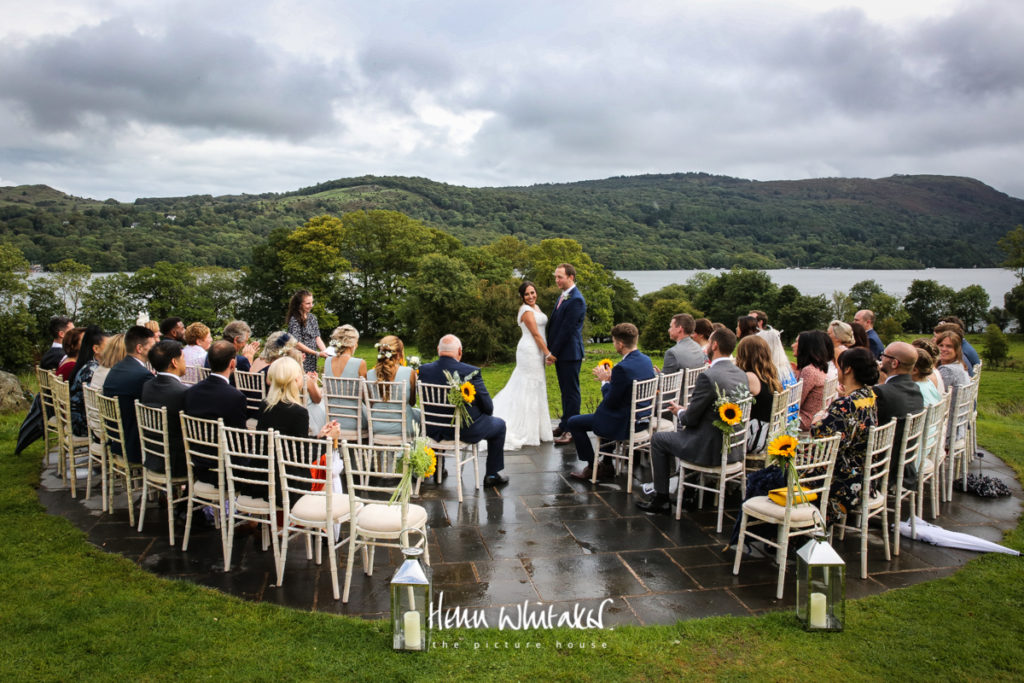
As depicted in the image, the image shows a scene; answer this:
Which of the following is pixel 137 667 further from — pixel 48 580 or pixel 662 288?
pixel 662 288

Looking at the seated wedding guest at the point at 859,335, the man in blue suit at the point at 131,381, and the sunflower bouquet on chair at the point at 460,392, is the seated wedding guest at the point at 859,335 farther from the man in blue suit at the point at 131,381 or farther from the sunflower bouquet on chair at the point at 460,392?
the man in blue suit at the point at 131,381

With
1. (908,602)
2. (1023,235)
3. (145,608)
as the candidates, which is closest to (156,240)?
(145,608)

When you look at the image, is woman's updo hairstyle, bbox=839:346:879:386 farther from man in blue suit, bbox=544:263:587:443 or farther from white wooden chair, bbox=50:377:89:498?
white wooden chair, bbox=50:377:89:498

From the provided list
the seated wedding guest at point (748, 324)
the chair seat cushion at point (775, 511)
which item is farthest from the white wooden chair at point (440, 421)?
the seated wedding guest at point (748, 324)

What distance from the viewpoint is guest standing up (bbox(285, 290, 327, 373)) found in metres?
7.66

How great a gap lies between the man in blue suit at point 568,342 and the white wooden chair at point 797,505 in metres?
3.41

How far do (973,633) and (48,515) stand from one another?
685 cm

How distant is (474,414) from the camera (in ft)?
19.1

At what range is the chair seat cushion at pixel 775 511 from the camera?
3.92m

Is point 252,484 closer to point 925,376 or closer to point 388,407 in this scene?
point 388,407

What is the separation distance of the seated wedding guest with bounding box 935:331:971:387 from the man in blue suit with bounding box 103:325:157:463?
7.52m

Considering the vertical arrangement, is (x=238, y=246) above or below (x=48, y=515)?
above

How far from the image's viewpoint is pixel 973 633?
10.9 ft

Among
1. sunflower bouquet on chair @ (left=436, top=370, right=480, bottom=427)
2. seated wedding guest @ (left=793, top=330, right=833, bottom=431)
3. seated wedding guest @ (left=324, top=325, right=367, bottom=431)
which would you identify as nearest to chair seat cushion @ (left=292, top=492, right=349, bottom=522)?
sunflower bouquet on chair @ (left=436, top=370, right=480, bottom=427)
